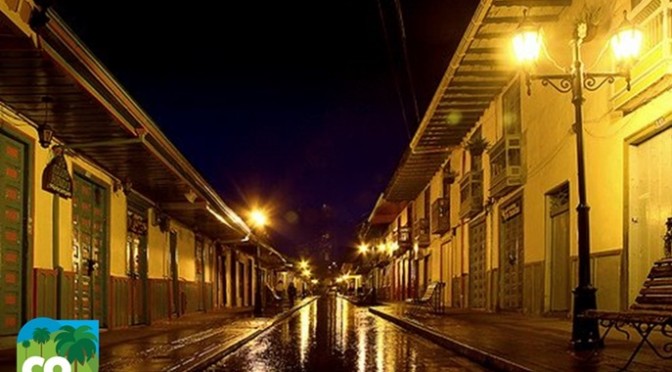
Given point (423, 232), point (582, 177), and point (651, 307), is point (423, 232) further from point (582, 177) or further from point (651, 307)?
point (651, 307)

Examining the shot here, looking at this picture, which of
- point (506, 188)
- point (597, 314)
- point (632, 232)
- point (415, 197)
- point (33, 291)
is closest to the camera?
point (597, 314)

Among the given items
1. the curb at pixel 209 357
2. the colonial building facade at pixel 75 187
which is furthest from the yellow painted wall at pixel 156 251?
the curb at pixel 209 357

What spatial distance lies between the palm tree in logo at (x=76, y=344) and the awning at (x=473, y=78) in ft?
41.4

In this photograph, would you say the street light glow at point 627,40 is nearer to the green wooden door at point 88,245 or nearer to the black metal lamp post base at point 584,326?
the black metal lamp post base at point 584,326

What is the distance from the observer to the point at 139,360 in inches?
424

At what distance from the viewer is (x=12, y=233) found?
11969mm

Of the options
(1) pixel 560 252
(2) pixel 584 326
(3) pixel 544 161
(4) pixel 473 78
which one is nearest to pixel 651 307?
(2) pixel 584 326

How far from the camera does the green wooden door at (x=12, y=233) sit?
11.6 m

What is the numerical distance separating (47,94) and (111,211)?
7.20m

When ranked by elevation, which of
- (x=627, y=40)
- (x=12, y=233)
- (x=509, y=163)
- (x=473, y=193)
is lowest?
(x=12, y=233)

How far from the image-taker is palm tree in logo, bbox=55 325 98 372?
4.71 meters

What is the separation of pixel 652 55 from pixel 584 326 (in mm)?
3901

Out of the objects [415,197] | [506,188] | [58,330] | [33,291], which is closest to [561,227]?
[506,188]

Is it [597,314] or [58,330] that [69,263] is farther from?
[58,330]
